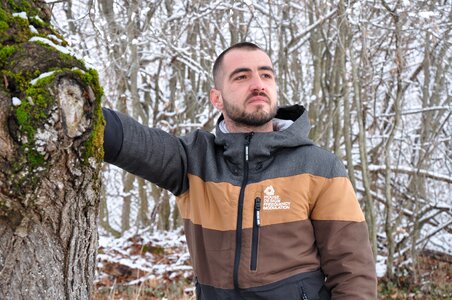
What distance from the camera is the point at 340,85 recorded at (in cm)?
681

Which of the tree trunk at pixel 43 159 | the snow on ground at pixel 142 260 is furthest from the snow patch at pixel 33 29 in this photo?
the snow on ground at pixel 142 260

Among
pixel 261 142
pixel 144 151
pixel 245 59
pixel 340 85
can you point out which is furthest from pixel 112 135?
pixel 340 85

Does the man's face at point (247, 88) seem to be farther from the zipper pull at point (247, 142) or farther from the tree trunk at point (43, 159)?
the tree trunk at point (43, 159)

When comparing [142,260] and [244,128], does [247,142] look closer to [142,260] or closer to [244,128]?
[244,128]

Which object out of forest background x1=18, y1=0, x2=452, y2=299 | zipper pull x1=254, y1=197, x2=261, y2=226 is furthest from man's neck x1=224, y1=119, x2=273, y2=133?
forest background x1=18, y1=0, x2=452, y2=299

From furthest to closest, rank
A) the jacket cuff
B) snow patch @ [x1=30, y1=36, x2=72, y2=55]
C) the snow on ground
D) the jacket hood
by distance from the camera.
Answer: the snow on ground → the jacket hood → the jacket cuff → snow patch @ [x1=30, y1=36, x2=72, y2=55]

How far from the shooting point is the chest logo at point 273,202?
6.57 ft

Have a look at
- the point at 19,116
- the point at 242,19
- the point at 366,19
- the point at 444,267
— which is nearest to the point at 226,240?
the point at 19,116

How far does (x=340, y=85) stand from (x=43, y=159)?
5.86 metres

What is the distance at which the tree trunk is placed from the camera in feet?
4.49

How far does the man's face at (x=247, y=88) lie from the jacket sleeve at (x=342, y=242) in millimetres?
419

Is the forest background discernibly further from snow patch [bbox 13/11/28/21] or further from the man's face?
snow patch [bbox 13/11/28/21]

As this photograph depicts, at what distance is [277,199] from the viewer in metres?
2.01

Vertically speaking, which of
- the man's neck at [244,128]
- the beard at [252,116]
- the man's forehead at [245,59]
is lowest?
the man's neck at [244,128]
